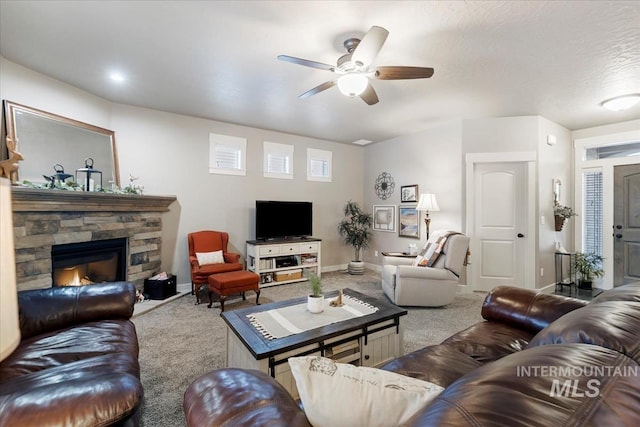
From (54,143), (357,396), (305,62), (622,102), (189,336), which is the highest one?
(622,102)

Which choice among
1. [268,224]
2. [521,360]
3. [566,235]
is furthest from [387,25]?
[566,235]

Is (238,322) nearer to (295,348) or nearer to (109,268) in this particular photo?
(295,348)

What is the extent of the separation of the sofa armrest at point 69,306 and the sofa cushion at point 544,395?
85.0 inches

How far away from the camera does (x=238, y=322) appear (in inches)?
76.3

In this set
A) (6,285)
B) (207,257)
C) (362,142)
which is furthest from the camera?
(362,142)

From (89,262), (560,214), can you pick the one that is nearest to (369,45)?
(89,262)

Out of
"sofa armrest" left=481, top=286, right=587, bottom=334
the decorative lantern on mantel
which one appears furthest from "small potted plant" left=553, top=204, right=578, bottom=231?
the decorative lantern on mantel

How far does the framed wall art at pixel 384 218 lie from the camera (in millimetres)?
5477

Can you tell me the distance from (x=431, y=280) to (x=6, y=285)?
12.0 ft

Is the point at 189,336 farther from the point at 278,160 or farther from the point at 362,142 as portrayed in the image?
the point at 362,142

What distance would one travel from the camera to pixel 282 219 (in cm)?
488

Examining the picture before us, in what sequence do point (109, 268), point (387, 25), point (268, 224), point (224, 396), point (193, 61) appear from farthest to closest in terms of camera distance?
point (268, 224) → point (109, 268) → point (193, 61) → point (387, 25) → point (224, 396)

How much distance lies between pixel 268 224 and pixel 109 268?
2.24 m

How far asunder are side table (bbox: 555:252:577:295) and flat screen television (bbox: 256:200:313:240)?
4209mm
